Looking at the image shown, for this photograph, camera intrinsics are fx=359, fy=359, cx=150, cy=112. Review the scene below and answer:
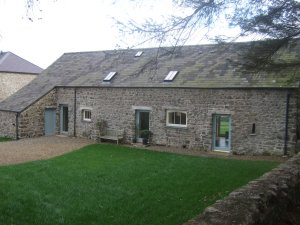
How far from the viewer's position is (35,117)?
2208cm

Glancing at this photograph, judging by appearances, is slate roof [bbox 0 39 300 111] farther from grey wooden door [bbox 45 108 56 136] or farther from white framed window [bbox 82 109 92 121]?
white framed window [bbox 82 109 92 121]

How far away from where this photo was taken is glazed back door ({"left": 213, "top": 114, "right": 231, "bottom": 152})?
55.1 ft

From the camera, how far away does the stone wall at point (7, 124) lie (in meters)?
21.5

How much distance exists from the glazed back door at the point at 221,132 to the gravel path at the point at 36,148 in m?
6.92

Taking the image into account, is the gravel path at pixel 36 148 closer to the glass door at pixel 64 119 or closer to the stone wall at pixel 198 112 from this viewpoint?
the glass door at pixel 64 119

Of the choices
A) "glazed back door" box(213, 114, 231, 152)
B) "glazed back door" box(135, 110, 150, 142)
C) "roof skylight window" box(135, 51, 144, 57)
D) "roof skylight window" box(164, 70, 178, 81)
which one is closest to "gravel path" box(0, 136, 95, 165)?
"glazed back door" box(135, 110, 150, 142)

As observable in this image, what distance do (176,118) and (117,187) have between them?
8.77m

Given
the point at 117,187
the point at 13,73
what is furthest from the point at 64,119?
the point at 117,187

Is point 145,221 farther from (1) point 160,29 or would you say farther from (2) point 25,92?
(2) point 25,92

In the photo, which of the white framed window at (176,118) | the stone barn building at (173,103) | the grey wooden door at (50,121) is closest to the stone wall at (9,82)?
the stone barn building at (173,103)

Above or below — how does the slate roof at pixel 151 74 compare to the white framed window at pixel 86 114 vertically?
above

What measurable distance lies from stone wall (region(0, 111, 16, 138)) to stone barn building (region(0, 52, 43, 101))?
33.9 feet

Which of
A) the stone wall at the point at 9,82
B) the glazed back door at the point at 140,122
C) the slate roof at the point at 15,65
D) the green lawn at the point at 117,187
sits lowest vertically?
the green lawn at the point at 117,187

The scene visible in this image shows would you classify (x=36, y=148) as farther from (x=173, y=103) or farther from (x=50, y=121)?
(x=173, y=103)
